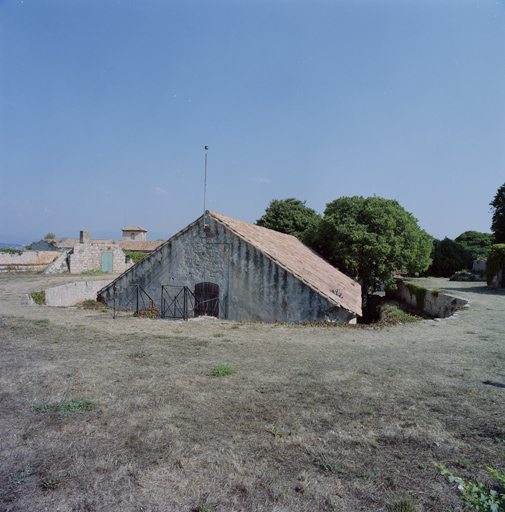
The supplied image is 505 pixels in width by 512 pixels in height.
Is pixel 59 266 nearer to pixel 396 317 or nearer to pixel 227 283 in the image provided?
pixel 227 283

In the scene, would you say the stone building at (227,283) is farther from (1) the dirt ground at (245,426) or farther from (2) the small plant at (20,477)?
(2) the small plant at (20,477)

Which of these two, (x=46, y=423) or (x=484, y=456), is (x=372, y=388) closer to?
(x=484, y=456)

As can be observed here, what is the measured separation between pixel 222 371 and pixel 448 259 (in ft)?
131

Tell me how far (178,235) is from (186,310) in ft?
10.4

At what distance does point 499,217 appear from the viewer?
40.7 meters

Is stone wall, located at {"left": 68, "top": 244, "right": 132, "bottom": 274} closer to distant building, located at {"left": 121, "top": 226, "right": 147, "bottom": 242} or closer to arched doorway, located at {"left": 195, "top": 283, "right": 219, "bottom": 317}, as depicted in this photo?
arched doorway, located at {"left": 195, "top": 283, "right": 219, "bottom": 317}

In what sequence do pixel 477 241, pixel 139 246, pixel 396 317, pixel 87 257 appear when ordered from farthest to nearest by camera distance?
pixel 139 246
pixel 477 241
pixel 87 257
pixel 396 317

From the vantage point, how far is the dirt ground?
3123 millimetres

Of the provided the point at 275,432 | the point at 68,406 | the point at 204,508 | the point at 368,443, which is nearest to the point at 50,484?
the point at 204,508

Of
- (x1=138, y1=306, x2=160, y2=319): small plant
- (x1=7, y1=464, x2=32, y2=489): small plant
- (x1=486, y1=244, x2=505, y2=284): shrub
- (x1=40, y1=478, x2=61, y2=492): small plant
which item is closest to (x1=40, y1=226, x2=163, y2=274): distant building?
(x1=138, y1=306, x2=160, y2=319): small plant

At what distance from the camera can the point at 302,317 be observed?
12.4 meters

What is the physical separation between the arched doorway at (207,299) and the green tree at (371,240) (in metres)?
9.82

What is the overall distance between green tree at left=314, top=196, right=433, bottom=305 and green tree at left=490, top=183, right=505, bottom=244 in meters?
23.3

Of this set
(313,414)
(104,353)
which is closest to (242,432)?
(313,414)
